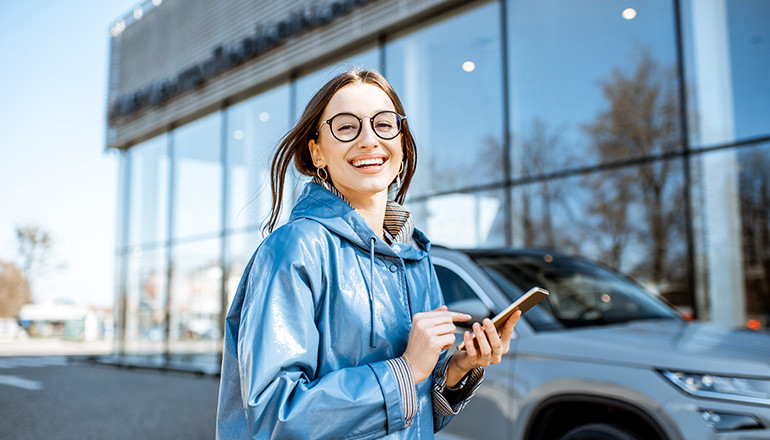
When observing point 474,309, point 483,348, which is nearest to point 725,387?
point 474,309

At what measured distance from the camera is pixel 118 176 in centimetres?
1694

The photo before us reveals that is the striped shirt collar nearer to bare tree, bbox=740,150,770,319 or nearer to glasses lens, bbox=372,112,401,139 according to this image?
glasses lens, bbox=372,112,401,139

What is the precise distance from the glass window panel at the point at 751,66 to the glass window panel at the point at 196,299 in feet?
33.1

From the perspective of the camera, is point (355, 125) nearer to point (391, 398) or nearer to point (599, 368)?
point (391, 398)

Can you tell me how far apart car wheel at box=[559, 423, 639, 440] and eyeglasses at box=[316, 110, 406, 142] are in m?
2.06

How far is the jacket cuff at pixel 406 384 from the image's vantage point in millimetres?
1214

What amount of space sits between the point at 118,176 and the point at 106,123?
1.71m

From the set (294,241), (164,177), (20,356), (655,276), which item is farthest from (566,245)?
(20,356)

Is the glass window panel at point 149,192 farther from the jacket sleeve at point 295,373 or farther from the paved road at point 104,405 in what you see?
the jacket sleeve at point 295,373

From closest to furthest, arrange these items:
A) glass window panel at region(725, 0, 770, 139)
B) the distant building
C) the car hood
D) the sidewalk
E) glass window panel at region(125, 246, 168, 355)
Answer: the car hood, glass window panel at region(725, 0, 770, 139), glass window panel at region(125, 246, 168, 355), the sidewalk, the distant building

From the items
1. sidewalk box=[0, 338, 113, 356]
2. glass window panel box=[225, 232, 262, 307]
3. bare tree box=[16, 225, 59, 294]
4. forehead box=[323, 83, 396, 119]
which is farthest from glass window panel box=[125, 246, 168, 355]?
bare tree box=[16, 225, 59, 294]

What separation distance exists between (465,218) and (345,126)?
7647 millimetres

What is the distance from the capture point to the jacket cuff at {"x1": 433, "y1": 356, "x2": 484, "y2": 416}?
1520 mm

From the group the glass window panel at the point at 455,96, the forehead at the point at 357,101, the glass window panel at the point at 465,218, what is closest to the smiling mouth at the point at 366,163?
the forehead at the point at 357,101
